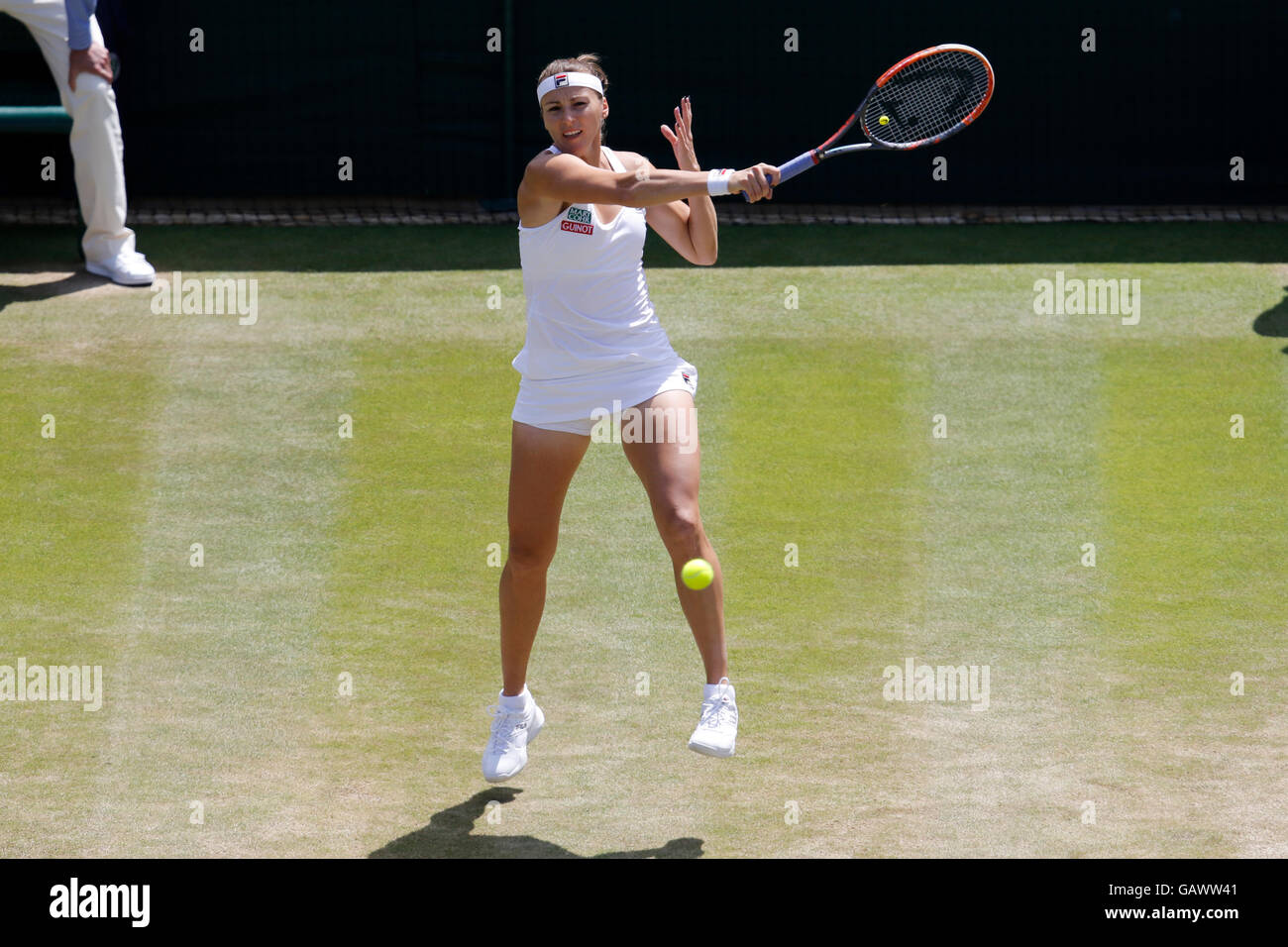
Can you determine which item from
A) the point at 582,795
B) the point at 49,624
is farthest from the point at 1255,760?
the point at 49,624

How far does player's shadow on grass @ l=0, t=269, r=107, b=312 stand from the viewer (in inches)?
439

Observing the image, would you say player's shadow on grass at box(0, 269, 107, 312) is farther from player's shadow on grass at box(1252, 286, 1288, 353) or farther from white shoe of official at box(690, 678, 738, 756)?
player's shadow on grass at box(1252, 286, 1288, 353)

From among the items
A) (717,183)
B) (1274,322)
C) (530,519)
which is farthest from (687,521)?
(1274,322)

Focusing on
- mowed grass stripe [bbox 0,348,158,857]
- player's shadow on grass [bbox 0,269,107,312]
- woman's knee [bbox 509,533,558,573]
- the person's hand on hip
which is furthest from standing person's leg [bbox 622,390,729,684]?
the person's hand on hip

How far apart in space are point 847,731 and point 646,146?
7.40m

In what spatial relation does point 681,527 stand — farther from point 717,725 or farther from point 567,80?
point 567,80

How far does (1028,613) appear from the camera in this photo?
7.27 metres

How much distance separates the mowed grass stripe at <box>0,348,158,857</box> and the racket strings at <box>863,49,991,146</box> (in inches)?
145

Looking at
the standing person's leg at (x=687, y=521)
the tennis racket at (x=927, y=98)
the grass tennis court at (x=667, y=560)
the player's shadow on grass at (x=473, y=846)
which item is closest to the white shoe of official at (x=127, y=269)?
the grass tennis court at (x=667, y=560)

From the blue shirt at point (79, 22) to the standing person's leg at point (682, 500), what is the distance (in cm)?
682

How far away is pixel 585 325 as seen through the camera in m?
5.73

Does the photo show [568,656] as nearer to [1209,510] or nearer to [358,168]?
[1209,510]

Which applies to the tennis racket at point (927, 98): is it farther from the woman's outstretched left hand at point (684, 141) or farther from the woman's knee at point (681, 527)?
the woman's knee at point (681, 527)
